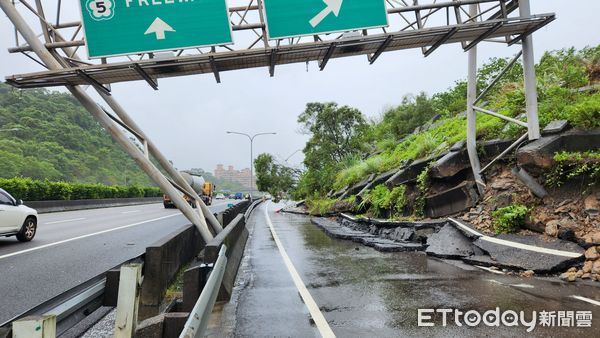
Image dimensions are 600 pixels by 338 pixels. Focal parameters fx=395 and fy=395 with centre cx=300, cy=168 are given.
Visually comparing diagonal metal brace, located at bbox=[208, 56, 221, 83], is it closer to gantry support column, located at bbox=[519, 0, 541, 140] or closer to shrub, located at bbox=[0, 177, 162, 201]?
gantry support column, located at bbox=[519, 0, 541, 140]

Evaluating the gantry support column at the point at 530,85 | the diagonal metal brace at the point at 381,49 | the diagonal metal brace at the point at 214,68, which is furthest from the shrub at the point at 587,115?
the diagonal metal brace at the point at 214,68

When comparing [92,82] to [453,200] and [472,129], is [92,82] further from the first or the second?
[472,129]

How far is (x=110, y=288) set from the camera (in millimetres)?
3748

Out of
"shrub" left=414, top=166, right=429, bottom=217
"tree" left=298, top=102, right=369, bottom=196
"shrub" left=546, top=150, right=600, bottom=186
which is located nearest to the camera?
"shrub" left=546, top=150, right=600, bottom=186

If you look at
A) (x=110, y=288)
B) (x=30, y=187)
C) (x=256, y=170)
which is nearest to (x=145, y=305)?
(x=110, y=288)

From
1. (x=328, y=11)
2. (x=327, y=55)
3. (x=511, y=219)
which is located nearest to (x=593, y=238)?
(x=511, y=219)

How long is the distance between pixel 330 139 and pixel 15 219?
78.8 feet

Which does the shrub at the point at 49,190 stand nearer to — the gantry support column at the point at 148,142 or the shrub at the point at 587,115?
the gantry support column at the point at 148,142

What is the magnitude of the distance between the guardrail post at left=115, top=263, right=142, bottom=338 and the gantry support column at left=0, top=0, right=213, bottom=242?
16.4ft

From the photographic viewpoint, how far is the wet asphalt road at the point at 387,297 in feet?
15.3

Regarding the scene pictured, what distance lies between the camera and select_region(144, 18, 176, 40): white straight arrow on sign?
27.3 feet

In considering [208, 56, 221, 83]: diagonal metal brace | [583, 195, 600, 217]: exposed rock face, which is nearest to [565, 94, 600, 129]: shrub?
[583, 195, 600, 217]: exposed rock face

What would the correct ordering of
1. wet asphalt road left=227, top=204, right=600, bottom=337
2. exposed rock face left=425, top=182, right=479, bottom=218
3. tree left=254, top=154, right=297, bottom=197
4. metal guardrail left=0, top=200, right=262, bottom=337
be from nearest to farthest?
metal guardrail left=0, top=200, right=262, bottom=337 → wet asphalt road left=227, top=204, right=600, bottom=337 → exposed rock face left=425, top=182, right=479, bottom=218 → tree left=254, top=154, right=297, bottom=197

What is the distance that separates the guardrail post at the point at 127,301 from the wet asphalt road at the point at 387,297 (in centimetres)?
153
